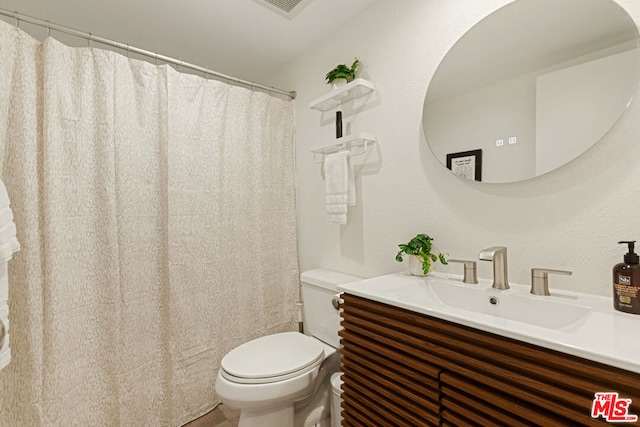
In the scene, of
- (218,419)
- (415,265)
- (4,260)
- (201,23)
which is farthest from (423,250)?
(201,23)

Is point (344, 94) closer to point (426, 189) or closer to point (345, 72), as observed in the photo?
point (345, 72)

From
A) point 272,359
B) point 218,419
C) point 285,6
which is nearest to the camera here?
point 272,359

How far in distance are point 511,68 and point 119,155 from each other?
1.72m

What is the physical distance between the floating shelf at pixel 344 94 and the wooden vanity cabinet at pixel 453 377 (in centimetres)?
104

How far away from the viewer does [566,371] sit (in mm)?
617

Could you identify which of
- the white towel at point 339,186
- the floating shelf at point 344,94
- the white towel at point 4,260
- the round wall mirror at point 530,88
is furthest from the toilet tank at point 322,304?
the white towel at point 4,260

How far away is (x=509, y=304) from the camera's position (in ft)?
3.22

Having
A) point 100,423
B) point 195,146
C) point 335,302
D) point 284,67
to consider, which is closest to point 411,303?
point 335,302

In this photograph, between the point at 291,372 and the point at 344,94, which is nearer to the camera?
the point at 291,372

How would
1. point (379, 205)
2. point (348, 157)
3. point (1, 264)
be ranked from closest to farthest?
point (1, 264), point (379, 205), point (348, 157)

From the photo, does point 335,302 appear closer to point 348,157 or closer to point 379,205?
point 379,205

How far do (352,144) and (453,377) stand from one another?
3.83 feet

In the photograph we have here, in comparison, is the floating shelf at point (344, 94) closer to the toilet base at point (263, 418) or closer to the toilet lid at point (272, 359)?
the toilet lid at point (272, 359)

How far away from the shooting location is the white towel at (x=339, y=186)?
159cm
